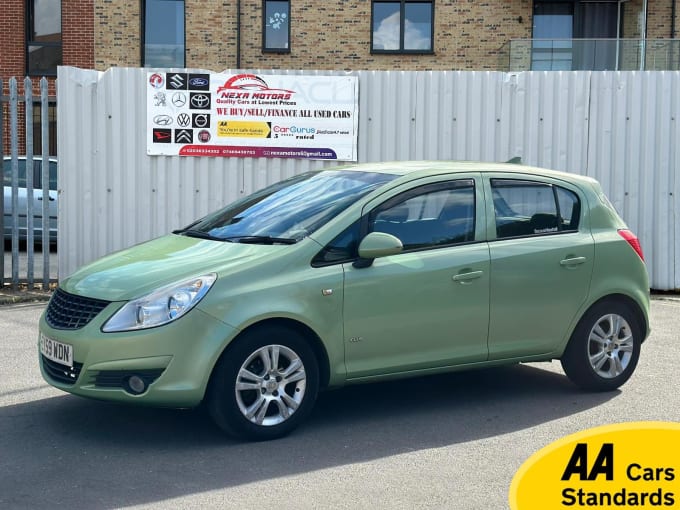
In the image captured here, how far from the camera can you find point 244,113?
12.4m

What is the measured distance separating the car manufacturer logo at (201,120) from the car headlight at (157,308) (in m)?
6.58

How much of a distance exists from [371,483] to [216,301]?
4.48ft

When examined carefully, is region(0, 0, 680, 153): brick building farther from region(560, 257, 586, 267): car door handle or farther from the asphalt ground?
region(560, 257, 586, 267): car door handle

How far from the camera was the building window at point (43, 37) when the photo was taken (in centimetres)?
2636

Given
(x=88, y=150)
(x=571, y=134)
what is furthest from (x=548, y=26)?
(x=88, y=150)

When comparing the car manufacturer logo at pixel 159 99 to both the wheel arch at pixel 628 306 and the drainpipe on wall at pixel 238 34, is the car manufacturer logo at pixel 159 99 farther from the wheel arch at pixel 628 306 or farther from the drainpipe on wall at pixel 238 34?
the drainpipe on wall at pixel 238 34

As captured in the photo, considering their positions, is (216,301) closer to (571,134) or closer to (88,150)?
(88,150)

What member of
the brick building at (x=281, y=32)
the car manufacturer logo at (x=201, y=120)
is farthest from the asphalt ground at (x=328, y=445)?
the brick building at (x=281, y=32)

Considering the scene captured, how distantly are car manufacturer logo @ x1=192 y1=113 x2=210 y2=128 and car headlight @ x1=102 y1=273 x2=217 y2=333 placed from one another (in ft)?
21.6

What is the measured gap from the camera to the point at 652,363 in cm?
876

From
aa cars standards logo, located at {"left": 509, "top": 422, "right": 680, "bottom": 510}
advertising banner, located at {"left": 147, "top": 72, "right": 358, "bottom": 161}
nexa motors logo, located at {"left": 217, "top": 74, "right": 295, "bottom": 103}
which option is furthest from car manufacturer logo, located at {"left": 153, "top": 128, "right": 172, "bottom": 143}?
aa cars standards logo, located at {"left": 509, "top": 422, "right": 680, "bottom": 510}

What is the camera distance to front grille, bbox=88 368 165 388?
5922 mm

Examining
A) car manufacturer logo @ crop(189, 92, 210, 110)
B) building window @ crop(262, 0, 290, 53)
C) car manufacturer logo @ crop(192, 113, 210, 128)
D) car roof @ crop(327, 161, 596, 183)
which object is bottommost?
car roof @ crop(327, 161, 596, 183)

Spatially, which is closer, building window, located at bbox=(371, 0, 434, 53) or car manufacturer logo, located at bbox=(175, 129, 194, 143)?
car manufacturer logo, located at bbox=(175, 129, 194, 143)
